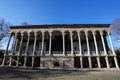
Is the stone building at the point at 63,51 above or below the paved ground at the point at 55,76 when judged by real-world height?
above

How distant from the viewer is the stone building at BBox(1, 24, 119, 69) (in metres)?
23.1

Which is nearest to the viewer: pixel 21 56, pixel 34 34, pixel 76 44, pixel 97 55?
pixel 97 55

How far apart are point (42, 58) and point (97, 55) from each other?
39.3 feet

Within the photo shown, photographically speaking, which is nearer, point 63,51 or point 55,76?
point 55,76

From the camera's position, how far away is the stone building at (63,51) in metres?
23.1

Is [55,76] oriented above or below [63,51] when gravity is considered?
below

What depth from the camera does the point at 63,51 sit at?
77.3 ft

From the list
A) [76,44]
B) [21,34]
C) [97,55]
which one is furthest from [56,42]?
[97,55]

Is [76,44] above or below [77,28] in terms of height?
below

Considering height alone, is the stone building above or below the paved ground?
above

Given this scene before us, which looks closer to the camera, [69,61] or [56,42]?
[69,61]

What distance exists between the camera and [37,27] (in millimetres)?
25891

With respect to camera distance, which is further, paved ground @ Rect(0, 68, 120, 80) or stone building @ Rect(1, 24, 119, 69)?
stone building @ Rect(1, 24, 119, 69)

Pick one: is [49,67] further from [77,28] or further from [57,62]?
[77,28]
